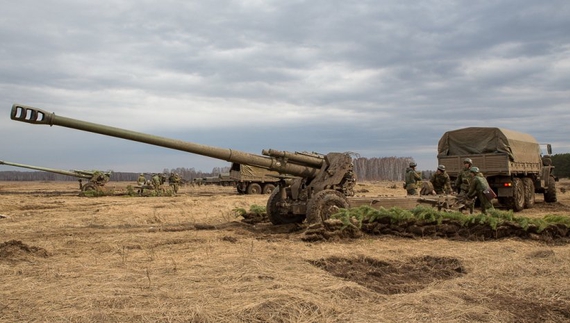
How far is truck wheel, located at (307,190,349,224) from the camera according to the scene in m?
9.14

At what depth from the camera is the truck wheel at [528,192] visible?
15438mm

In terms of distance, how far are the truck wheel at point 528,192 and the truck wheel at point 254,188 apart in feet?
43.2

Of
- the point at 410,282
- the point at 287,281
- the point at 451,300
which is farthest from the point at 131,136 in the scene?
the point at 451,300

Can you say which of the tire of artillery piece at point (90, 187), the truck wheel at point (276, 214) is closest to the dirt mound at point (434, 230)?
the truck wheel at point (276, 214)

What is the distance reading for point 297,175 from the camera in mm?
10047

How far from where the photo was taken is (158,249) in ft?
24.1

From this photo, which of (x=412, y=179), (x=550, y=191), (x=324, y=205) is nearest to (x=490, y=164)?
(x=412, y=179)

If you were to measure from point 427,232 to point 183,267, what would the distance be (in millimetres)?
4546

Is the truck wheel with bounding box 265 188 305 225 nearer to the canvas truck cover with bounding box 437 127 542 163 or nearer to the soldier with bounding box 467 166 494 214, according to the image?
the soldier with bounding box 467 166 494 214

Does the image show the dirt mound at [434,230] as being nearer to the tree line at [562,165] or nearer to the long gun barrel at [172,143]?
the long gun barrel at [172,143]

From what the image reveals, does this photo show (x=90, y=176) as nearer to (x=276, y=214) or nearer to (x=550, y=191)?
(x=276, y=214)

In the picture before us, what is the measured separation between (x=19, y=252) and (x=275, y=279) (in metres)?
3.86

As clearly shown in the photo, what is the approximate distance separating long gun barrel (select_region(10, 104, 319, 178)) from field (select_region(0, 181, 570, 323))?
147 cm

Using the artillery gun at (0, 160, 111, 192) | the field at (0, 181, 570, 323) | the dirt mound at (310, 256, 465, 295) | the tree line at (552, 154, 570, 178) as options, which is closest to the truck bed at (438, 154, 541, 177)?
the field at (0, 181, 570, 323)
